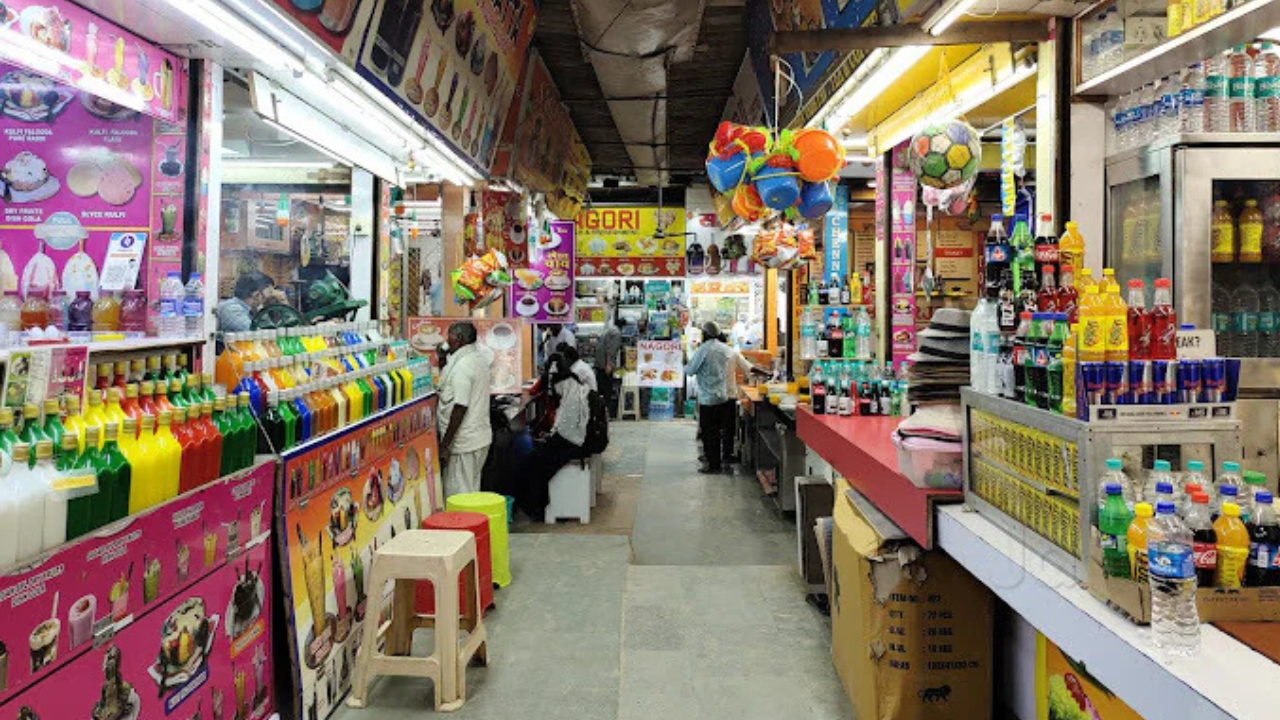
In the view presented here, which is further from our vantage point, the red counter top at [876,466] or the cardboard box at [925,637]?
the cardboard box at [925,637]

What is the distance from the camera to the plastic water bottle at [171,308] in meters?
3.13

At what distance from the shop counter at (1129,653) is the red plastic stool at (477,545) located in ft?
8.71

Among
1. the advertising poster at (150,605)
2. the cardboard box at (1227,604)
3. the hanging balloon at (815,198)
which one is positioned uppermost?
the hanging balloon at (815,198)

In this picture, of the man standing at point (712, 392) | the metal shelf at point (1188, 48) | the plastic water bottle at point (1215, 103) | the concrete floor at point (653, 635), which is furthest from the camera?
the man standing at point (712, 392)

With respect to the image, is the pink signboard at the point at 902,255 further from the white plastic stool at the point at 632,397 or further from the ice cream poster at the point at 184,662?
the white plastic stool at the point at 632,397

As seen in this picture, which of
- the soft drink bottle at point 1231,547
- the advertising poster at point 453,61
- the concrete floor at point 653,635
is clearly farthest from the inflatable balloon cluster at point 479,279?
the soft drink bottle at point 1231,547

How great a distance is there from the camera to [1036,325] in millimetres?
2266

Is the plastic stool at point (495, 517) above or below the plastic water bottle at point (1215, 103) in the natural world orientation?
below

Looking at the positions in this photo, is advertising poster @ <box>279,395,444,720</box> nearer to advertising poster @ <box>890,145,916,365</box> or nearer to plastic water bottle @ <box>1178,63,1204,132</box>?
plastic water bottle @ <box>1178,63,1204,132</box>

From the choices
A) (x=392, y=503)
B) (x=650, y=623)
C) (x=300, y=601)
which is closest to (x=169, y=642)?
(x=300, y=601)

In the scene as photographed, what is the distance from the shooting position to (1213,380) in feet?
6.32

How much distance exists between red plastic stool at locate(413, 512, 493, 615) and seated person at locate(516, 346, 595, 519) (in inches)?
79.0

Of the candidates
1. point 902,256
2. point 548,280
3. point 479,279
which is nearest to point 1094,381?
point 902,256

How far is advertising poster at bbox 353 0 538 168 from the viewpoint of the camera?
13.3ft
